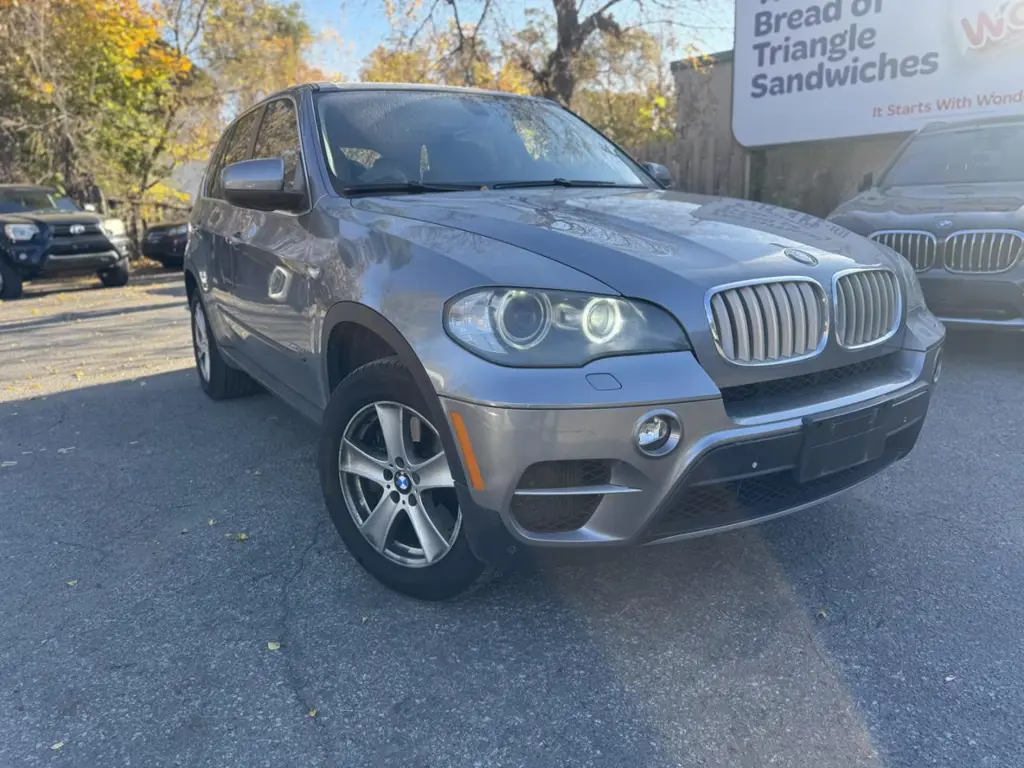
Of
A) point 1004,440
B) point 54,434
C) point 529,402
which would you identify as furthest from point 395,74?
point 529,402

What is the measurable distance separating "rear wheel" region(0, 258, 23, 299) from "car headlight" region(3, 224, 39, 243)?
1.40ft

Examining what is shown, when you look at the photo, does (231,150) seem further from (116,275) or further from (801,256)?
(116,275)

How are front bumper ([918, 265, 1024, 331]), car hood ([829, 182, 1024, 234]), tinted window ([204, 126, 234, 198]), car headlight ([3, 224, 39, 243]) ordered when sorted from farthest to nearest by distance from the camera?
car headlight ([3, 224, 39, 243]) → car hood ([829, 182, 1024, 234]) → front bumper ([918, 265, 1024, 331]) → tinted window ([204, 126, 234, 198])

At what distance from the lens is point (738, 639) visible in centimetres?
251

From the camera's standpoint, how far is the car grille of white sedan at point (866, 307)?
2.57m

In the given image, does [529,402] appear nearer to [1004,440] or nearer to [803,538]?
[803,538]

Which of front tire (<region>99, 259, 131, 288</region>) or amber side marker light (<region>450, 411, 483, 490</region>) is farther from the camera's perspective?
front tire (<region>99, 259, 131, 288</region>)

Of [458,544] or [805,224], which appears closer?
[458,544]

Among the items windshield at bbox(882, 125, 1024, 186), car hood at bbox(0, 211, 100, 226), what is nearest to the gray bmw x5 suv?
windshield at bbox(882, 125, 1024, 186)

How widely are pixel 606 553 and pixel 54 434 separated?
13.0 feet

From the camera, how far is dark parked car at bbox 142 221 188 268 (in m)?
15.1

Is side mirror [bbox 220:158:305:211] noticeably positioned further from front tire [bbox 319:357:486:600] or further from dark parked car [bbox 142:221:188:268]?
dark parked car [bbox 142:221:188:268]

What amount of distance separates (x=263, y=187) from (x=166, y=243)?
43.2 ft

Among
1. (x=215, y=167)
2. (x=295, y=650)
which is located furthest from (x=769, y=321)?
(x=215, y=167)
